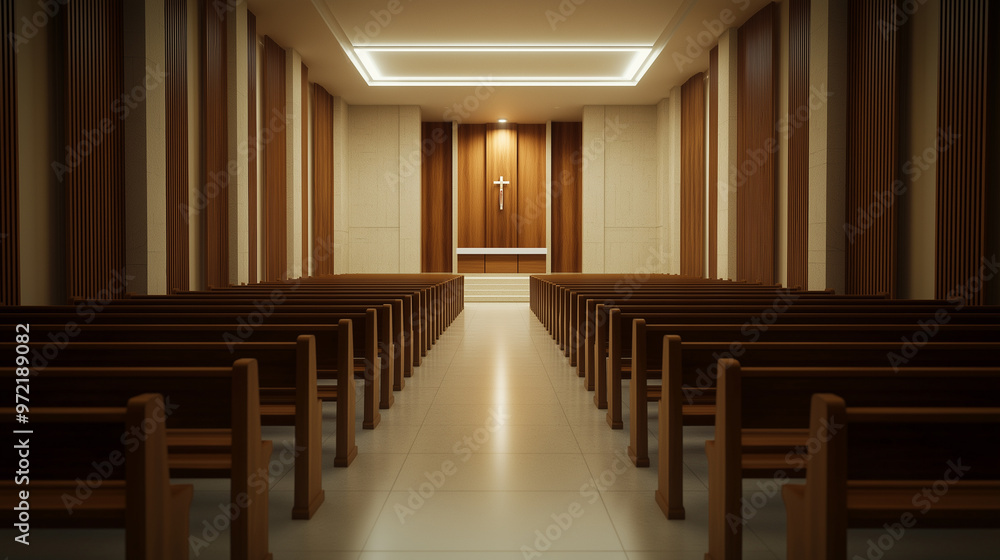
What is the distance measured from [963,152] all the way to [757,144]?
4.14 m

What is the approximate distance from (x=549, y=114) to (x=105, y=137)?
11.1m

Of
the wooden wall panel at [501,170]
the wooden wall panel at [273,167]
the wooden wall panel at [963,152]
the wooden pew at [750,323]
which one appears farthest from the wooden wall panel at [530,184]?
the wooden pew at [750,323]

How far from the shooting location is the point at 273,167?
1030cm

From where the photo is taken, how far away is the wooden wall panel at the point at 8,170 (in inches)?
Answer: 183

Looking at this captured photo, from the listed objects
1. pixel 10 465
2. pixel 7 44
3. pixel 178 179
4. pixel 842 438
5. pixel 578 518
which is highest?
pixel 7 44

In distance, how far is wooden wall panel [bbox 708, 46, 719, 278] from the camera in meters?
11.0

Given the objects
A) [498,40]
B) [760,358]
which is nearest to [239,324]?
[760,358]

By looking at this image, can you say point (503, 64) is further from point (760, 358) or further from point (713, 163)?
point (760, 358)

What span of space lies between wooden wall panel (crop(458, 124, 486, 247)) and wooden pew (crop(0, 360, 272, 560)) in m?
14.9

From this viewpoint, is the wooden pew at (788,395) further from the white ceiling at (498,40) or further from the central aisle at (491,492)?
the white ceiling at (498,40)

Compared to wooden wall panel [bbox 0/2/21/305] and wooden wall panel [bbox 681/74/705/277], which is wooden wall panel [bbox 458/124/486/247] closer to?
wooden wall panel [bbox 681/74/705/277]

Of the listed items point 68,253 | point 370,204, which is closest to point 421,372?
point 68,253

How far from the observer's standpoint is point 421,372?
5.63 metres

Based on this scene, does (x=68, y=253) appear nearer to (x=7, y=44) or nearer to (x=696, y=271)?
(x=7, y=44)
